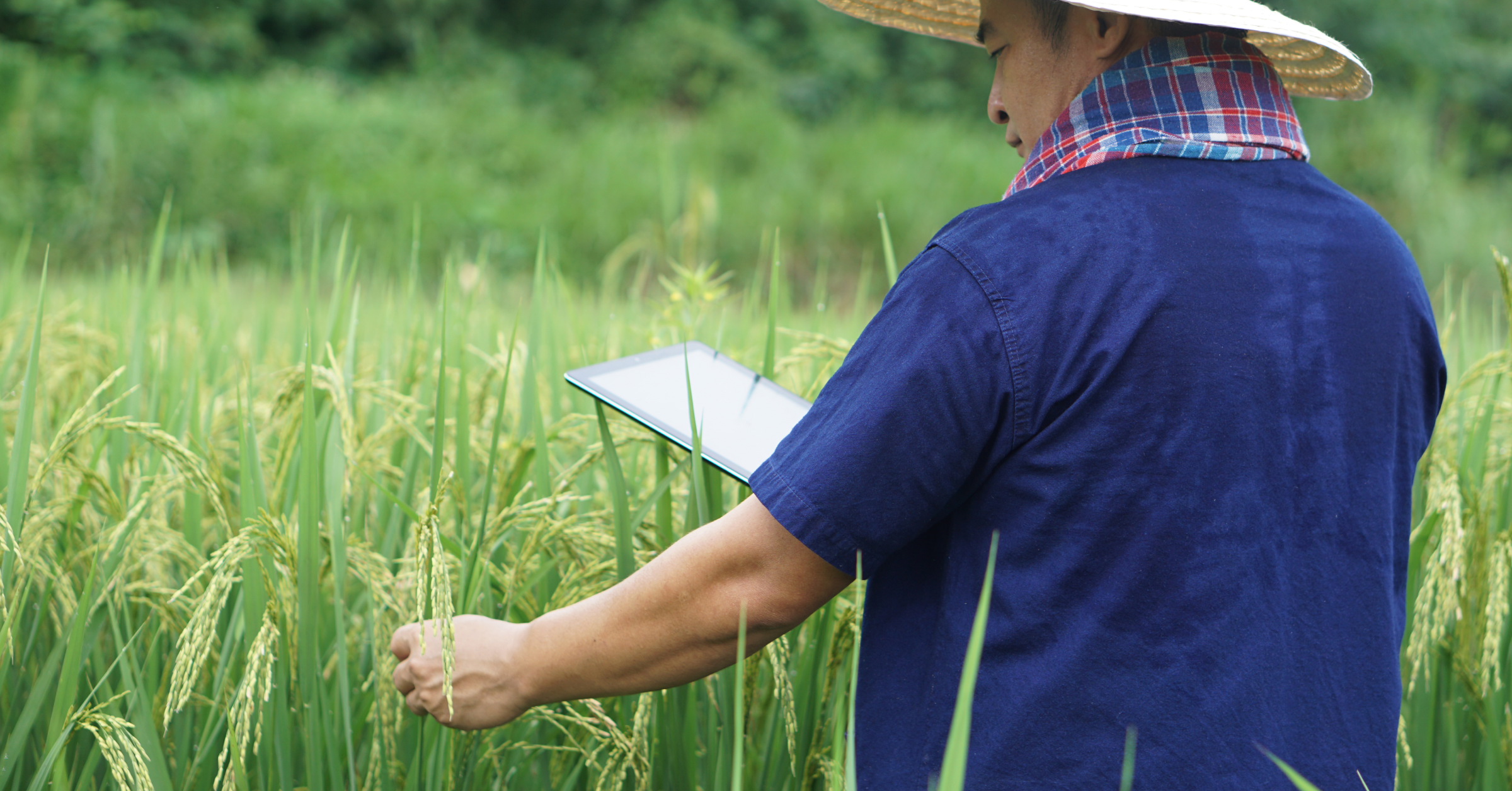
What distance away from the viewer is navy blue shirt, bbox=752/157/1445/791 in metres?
0.94

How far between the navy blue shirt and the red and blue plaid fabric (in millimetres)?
28

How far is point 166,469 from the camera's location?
5.66 ft

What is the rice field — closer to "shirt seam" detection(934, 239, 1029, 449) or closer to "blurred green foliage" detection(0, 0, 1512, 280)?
"shirt seam" detection(934, 239, 1029, 449)

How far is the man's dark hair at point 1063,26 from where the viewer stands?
1099 mm

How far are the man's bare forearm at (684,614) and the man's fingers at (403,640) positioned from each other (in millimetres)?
140

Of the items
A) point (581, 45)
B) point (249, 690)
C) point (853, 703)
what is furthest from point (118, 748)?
point (581, 45)

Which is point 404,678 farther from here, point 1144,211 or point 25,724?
point 1144,211

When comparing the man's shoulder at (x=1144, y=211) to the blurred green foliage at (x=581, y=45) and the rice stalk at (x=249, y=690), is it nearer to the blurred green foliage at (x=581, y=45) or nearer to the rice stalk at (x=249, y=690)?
the rice stalk at (x=249, y=690)

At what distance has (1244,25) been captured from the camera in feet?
3.29

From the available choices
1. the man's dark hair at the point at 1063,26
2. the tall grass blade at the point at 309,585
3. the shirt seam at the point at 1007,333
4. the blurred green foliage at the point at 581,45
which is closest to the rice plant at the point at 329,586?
the tall grass blade at the point at 309,585

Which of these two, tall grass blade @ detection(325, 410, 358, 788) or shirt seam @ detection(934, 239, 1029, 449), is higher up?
shirt seam @ detection(934, 239, 1029, 449)

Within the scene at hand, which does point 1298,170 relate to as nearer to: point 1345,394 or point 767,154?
point 1345,394

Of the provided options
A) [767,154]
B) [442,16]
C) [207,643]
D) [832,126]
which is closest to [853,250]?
[767,154]

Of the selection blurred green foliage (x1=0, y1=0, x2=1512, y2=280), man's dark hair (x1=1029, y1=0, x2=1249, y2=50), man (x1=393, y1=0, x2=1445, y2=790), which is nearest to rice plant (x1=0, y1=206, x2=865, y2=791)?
man (x1=393, y1=0, x2=1445, y2=790)
